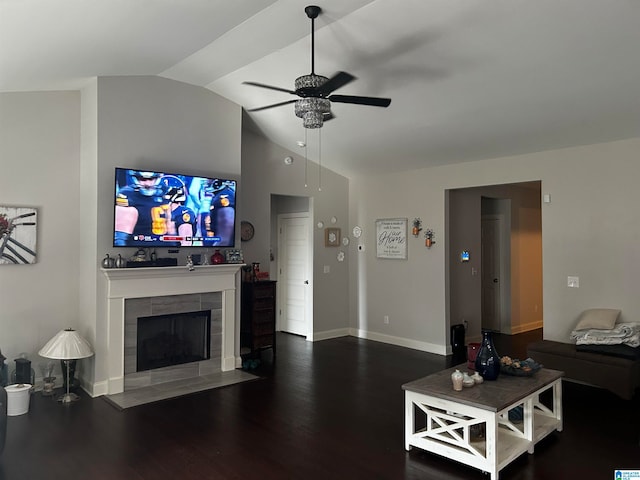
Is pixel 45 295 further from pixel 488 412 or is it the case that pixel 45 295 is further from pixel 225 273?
pixel 488 412

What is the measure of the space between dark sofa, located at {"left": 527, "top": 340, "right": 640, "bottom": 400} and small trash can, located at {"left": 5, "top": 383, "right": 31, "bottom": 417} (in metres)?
5.12

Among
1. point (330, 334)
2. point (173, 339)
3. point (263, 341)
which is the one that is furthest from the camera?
point (330, 334)

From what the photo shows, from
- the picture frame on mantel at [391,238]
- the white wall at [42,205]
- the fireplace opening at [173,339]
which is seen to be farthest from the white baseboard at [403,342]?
the white wall at [42,205]

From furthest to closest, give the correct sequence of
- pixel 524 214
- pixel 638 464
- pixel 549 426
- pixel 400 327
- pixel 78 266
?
pixel 524 214 → pixel 400 327 → pixel 78 266 → pixel 549 426 → pixel 638 464

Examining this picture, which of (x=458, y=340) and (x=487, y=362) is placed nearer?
(x=487, y=362)

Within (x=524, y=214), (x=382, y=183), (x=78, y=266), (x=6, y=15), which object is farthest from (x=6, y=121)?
(x=524, y=214)

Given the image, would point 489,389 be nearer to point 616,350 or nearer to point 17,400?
point 616,350

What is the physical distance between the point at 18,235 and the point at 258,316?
9.48 ft

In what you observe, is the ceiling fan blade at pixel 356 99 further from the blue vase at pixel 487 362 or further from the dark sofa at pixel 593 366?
the dark sofa at pixel 593 366

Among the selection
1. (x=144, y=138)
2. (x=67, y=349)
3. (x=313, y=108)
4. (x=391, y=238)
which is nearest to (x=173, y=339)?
(x=67, y=349)

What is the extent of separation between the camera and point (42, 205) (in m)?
4.94

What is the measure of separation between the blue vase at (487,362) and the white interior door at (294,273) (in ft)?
13.1

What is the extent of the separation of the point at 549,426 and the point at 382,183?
441 cm

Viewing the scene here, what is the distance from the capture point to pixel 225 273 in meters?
5.64
